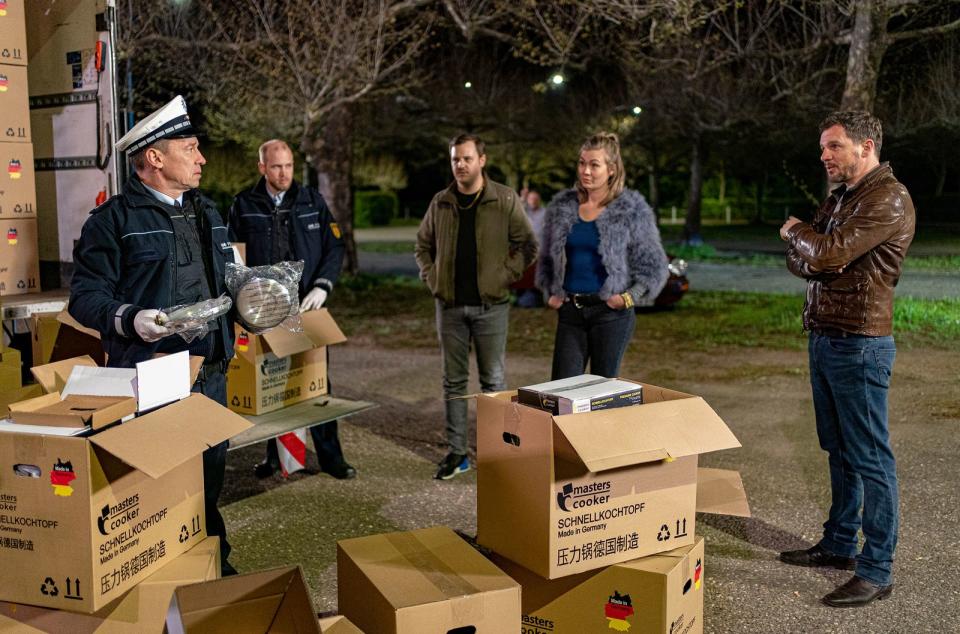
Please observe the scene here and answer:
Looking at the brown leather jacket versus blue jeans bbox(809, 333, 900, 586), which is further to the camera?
blue jeans bbox(809, 333, 900, 586)

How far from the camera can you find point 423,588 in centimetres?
296

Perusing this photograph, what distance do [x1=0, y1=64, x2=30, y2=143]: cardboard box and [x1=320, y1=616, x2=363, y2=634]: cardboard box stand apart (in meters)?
3.88

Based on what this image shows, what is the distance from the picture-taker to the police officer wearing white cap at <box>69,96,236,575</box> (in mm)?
3549

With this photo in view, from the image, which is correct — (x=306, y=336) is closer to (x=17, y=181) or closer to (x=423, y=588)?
(x=17, y=181)

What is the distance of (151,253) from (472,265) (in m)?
2.39

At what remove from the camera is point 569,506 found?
10.4ft

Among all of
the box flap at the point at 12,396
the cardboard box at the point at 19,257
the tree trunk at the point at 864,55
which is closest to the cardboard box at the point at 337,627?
the box flap at the point at 12,396

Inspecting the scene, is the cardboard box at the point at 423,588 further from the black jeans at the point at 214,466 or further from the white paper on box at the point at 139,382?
the black jeans at the point at 214,466

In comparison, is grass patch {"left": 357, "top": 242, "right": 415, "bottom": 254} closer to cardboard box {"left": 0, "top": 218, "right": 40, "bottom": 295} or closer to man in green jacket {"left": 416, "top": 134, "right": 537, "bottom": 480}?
man in green jacket {"left": 416, "top": 134, "right": 537, "bottom": 480}

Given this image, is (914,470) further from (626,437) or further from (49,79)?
(49,79)

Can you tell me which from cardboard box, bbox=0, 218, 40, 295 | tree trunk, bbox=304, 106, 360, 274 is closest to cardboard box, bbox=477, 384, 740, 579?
cardboard box, bbox=0, 218, 40, 295

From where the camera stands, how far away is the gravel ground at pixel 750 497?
13.4ft

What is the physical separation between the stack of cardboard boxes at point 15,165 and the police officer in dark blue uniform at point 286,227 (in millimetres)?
1176

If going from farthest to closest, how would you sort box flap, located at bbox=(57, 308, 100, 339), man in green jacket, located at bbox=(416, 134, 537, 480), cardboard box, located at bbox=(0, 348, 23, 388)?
man in green jacket, located at bbox=(416, 134, 537, 480) < box flap, located at bbox=(57, 308, 100, 339) < cardboard box, located at bbox=(0, 348, 23, 388)
